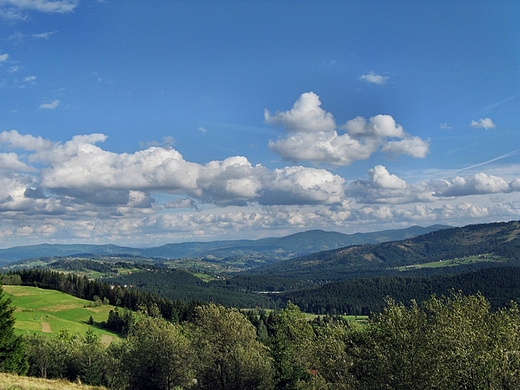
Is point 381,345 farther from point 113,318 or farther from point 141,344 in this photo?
point 113,318

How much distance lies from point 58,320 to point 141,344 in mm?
99144

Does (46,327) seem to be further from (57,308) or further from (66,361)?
(66,361)

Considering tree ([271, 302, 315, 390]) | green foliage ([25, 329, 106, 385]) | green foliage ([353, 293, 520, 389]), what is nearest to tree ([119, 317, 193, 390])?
tree ([271, 302, 315, 390])

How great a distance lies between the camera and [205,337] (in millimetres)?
59125

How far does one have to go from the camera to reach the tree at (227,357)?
56250 mm

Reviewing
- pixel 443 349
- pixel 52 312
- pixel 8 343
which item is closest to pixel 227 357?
pixel 8 343

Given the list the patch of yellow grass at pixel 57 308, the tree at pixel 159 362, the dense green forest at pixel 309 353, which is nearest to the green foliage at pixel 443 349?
the dense green forest at pixel 309 353

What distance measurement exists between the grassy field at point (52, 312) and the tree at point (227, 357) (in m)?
80.2

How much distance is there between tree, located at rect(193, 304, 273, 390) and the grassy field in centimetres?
8019

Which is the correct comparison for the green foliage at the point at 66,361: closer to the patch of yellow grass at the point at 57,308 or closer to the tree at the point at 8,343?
the tree at the point at 8,343

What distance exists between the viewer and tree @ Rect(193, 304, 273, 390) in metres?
56.2

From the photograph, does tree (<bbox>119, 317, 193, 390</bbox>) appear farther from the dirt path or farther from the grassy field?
the dirt path

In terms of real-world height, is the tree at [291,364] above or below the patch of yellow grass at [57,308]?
above

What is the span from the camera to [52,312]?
154m
